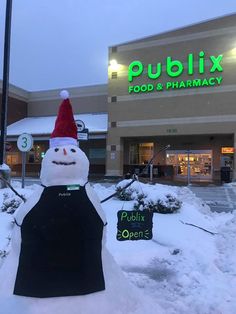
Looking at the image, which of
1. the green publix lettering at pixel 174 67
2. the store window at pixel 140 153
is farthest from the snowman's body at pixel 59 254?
the store window at pixel 140 153

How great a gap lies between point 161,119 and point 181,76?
11.4ft

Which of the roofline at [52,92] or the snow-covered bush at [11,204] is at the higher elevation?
the roofline at [52,92]

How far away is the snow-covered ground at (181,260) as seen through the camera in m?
4.73

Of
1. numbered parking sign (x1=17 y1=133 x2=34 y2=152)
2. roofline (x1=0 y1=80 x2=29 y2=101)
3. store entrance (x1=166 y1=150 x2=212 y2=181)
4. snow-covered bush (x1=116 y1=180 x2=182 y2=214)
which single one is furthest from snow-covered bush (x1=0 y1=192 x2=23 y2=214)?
roofline (x1=0 y1=80 x2=29 y2=101)

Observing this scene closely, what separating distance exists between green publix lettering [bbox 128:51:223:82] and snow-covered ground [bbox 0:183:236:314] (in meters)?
22.5

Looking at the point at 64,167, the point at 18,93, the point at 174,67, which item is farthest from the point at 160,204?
the point at 18,93

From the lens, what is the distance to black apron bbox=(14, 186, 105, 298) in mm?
3352

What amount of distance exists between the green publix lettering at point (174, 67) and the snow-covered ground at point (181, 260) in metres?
22.5

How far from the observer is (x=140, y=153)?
114 feet

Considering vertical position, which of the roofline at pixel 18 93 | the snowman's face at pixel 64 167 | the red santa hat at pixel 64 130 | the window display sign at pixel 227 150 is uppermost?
the roofline at pixel 18 93

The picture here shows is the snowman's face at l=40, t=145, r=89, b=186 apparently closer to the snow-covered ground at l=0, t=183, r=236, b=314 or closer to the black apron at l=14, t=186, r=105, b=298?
the black apron at l=14, t=186, r=105, b=298

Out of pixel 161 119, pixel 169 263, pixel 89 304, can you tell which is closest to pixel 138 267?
pixel 169 263

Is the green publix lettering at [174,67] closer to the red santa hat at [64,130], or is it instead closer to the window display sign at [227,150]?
the window display sign at [227,150]

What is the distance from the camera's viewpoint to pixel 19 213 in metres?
3.48
